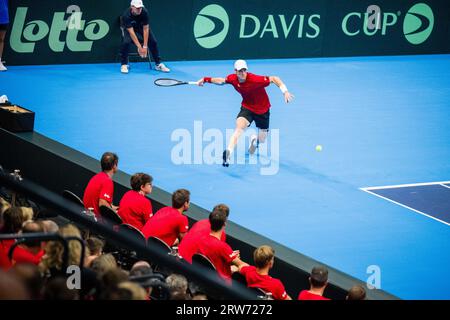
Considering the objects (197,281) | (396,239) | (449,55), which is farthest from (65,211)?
(449,55)

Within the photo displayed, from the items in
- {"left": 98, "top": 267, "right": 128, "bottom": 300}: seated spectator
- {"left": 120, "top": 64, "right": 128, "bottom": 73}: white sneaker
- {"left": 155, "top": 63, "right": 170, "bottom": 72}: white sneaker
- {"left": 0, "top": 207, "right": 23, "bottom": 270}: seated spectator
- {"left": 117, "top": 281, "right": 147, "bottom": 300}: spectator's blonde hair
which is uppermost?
{"left": 155, "top": 63, "right": 170, "bottom": 72}: white sneaker

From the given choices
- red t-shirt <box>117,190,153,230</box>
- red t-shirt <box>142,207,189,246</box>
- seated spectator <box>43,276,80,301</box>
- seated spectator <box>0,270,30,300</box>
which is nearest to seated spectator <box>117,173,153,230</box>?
red t-shirt <box>117,190,153,230</box>

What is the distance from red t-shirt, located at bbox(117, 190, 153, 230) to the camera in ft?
32.7

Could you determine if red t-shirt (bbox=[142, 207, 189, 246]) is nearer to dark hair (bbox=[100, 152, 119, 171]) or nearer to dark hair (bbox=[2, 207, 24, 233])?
dark hair (bbox=[100, 152, 119, 171])

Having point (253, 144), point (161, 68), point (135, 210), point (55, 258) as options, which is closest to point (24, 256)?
point (55, 258)

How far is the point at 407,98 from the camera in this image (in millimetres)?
19766

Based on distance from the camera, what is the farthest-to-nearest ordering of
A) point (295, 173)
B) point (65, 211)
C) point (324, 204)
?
point (295, 173)
point (324, 204)
point (65, 211)

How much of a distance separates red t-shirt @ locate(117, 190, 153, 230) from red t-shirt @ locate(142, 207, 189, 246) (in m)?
0.35

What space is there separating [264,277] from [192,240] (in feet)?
3.68

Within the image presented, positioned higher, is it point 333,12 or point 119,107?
point 333,12

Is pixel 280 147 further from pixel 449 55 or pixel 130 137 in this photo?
pixel 449 55

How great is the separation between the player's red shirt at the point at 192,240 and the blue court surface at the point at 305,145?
79.2 inches

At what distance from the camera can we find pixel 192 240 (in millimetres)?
9000

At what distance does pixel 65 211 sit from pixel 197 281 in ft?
3.37
